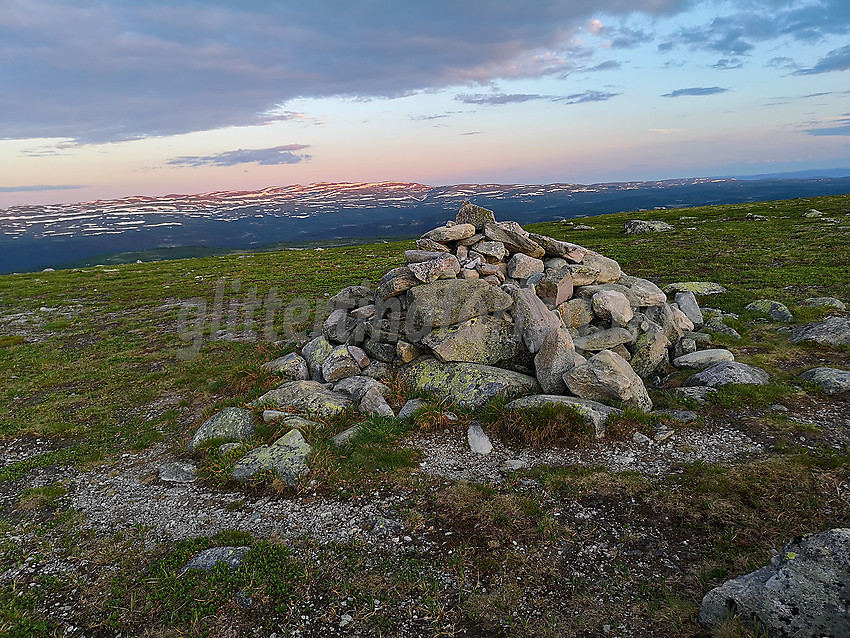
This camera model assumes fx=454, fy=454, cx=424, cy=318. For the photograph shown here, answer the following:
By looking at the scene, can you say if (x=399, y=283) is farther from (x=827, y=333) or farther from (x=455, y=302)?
(x=827, y=333)

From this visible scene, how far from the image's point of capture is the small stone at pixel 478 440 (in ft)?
45.5

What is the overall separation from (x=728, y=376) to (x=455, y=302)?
1035 cm

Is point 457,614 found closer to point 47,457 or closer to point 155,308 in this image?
point 47,457

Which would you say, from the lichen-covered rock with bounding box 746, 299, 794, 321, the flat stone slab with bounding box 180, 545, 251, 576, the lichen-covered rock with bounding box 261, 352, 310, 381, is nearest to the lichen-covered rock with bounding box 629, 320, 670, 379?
the lichen-covered rock with bounding box 746, 299, 794, 321

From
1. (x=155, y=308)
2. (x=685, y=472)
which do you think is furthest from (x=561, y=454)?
(x=155, y=308)

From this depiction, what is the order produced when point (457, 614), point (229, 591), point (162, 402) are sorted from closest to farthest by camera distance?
point (457, 614)
point (229, 591)
point (162, 402)

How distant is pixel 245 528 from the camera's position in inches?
444

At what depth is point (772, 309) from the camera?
2522cm

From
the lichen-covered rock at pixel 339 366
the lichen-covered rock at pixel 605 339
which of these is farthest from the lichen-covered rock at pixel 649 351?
the lichen-covered rock at pixel 339 366

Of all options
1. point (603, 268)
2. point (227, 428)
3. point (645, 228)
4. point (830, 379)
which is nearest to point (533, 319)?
point (603, 268)

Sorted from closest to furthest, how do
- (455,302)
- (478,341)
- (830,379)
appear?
1. (830,379)
2. (478,341)
3. (455,302)

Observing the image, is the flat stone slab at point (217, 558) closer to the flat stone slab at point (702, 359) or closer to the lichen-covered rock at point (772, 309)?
the flat stone slab at point (702, 359)

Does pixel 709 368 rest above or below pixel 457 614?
above

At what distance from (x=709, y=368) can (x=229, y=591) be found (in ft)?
56.7
